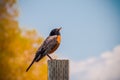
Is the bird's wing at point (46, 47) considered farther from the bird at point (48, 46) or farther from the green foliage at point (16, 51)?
the green foliage at point (16, 51)

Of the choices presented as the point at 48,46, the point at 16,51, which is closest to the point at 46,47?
the point at 48,46

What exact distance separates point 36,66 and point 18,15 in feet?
2.92

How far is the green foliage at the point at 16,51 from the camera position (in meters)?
6.44

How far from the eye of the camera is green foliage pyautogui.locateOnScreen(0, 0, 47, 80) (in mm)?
6441

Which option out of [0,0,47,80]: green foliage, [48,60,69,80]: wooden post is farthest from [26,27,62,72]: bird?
[0,0,47,80]: green foliage

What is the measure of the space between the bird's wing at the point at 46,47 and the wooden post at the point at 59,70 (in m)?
0.65

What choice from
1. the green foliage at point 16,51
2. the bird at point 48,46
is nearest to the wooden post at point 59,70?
the bird at point 48,46

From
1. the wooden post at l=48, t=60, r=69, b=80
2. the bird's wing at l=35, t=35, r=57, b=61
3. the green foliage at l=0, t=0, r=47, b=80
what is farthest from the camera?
the green foliage at l=0, t=0, r=47, b=80

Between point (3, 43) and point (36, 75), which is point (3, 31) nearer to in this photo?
point (3, 43)

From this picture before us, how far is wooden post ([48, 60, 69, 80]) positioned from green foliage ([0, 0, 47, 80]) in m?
3.71

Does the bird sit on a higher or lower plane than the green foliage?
lower

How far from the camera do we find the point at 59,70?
2.70 m

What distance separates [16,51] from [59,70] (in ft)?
12.7

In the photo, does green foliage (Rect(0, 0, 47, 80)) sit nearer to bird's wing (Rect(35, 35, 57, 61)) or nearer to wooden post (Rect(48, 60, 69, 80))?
bird's wing (Rect(35, 35, 57, 61))
